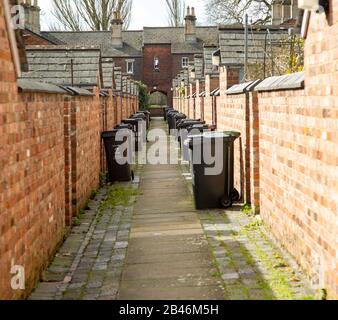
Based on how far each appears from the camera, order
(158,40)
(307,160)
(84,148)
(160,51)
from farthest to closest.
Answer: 1. (160,51)
2. (158,40)
3. (84,148)
4. (307,160)

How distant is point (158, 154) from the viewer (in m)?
22.5

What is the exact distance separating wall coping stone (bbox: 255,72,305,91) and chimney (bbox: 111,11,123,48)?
50916 mm

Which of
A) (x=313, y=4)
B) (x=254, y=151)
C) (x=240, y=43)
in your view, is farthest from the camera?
(x=240, y=43)

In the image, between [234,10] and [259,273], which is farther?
[234,10]

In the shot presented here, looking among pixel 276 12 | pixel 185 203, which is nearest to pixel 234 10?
pixel 276 12

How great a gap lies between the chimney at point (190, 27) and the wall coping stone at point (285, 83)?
54356mm

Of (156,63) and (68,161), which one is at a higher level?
(156,63)

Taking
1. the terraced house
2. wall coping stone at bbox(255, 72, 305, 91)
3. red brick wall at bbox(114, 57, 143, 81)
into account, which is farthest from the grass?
red brick wall at bbox(114, 57, 143, 81)

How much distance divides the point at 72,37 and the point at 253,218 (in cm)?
5063

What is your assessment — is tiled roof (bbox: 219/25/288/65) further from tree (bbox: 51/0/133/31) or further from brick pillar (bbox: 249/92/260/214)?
tree (bbox: 51/0/133/31)

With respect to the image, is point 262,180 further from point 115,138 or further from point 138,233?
point 115,138

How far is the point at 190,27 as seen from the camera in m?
62.8

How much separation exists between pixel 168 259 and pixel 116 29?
5410 cm
